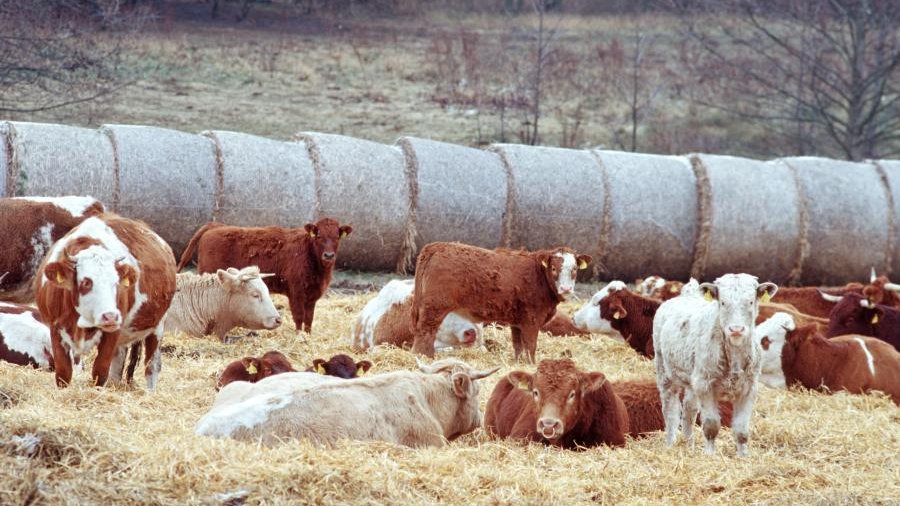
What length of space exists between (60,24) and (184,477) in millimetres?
15435

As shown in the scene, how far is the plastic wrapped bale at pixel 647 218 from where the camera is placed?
55.3 feet

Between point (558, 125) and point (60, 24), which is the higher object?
point (60, 24)

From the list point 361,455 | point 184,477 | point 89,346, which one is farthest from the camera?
point 89,346

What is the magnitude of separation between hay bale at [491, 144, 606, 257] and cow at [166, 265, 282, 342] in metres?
4.69

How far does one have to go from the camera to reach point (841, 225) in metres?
17.8

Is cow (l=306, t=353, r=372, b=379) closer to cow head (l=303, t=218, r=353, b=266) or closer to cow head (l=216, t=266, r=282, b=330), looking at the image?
cow head (l=216, t=266, r=282, b=330)

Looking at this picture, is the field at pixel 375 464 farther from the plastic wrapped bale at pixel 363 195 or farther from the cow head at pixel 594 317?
the plastic wrapped bale at pixel 363 195

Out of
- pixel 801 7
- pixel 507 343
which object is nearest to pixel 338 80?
pixel 801 7

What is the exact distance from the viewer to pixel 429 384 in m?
8.07

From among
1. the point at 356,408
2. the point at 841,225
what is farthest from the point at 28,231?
the point at 841,225

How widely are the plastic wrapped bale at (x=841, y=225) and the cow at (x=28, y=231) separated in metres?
9.81

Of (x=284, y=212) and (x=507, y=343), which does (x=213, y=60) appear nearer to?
(x=284, y=212)

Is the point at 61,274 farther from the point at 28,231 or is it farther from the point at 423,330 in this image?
the point at 423,330

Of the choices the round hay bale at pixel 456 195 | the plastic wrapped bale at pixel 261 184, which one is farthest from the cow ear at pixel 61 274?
the round hay bale at pixel 456 195
